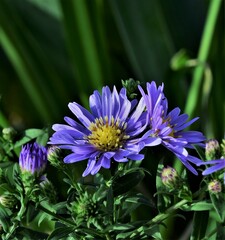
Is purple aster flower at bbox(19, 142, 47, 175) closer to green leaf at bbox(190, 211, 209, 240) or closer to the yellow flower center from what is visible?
the yellow flower center

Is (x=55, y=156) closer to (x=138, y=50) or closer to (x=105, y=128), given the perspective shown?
(x=105, y=128)

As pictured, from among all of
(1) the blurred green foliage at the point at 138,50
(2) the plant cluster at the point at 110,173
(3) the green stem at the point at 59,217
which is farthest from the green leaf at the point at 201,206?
(1) the blurred green foliage at the point at 138,50

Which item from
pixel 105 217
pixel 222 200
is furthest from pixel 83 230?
pixel 222 200

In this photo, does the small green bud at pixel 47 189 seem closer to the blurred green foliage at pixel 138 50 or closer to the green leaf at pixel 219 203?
the green leaf at pixel 219 203

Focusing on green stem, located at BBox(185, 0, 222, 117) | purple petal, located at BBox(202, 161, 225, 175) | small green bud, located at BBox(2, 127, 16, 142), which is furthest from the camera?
green stem, located at BBox(185, 0, 222, 117)

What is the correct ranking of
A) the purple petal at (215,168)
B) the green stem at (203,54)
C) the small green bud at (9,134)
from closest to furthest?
the purple petal at (215,168) → the small green bud at (9,134) → the green stem at (203,54)

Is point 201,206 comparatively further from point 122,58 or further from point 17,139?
point 122,58

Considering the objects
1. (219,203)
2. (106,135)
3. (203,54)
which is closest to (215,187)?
(219,203)

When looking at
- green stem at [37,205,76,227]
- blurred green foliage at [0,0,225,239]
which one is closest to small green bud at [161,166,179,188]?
green stem at [37,205,76,227]
